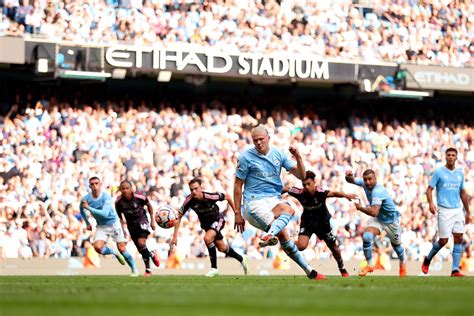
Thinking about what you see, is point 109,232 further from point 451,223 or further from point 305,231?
point 451,223

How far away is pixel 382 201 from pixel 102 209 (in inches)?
226

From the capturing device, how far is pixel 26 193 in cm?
2914

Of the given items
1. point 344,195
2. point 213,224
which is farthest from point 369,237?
point 213,224

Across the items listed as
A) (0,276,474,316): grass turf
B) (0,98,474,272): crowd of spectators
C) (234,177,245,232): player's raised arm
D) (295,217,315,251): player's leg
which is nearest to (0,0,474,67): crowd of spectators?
(0,98,474,272): crowd of spectators

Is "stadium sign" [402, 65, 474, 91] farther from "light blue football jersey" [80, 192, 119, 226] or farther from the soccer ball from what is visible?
the soccer ball

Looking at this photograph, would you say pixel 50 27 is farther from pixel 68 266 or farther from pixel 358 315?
pixel 358 315

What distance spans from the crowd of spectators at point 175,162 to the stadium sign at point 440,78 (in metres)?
1.97

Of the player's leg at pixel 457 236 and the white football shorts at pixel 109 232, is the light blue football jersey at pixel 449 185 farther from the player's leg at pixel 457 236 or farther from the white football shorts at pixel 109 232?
the white football shorts at pixel 109 232

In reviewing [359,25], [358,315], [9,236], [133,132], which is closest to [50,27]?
[133,132]

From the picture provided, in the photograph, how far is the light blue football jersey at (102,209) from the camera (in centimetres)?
2336

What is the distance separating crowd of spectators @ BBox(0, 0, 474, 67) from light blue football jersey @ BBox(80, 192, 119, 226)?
8.83 meters

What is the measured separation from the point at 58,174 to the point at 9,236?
2611 millimetres

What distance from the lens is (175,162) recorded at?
3241cm

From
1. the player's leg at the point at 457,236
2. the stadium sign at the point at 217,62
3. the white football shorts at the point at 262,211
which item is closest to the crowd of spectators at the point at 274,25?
the stadium sign at the point at 217,62
